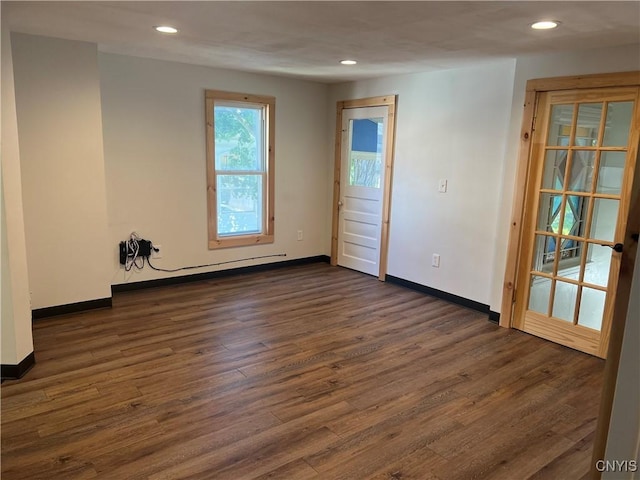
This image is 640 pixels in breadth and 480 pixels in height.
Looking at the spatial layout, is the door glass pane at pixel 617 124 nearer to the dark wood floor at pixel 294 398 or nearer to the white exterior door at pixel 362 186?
the dark wood floor at pixel 294 398

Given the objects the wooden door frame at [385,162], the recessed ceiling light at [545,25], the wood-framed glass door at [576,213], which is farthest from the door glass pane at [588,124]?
the wooden door frame at [385,162]

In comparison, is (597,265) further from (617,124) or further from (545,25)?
(545,25)

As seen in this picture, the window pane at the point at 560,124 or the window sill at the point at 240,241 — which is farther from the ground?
the window pane at the point at 560,124

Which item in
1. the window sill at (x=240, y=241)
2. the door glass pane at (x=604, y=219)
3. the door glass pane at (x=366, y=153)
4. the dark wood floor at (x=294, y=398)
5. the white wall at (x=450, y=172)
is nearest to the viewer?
the dark wood floor at (x=294, y=398)

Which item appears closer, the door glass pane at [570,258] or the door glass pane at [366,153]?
the door glass pane at [570,258]

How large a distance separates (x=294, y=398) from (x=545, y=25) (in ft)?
8.99

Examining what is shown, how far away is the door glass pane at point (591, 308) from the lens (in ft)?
11.6

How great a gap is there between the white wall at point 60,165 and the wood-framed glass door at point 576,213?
3728 millimetres

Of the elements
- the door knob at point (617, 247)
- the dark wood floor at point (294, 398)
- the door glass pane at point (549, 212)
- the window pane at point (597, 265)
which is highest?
the door glass pane at point (549, 212)

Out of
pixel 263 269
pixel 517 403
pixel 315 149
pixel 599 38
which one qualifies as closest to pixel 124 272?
pixel 263 269

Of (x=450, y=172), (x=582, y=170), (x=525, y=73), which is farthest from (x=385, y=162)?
(x=582, y=170)

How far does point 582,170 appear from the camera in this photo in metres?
3.56

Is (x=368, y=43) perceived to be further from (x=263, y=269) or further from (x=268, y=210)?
(x=263, y=269)

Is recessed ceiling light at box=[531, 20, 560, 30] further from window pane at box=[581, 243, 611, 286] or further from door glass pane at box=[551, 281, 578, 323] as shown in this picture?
door glass pane at box=[551, 281, 578, 323]
